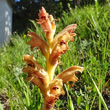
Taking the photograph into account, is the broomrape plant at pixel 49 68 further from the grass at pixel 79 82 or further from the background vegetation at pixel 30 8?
the background vegetation at pixel 30 8

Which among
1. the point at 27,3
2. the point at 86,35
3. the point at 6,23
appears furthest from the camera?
the point at 27,3

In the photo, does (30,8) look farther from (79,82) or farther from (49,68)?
(49,68)

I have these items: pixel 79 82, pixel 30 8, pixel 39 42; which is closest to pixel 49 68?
pixel 39 42

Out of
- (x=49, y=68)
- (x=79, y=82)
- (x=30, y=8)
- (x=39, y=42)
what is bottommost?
(x=79, y=82)

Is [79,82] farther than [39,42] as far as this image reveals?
Yes

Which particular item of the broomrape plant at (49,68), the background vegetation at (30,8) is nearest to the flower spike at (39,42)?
the broomrape plant at (49,68)

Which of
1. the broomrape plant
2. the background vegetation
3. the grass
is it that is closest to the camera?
the broomrape plant

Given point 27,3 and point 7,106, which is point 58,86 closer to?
point 7,106

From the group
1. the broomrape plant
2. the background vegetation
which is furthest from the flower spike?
the background vegetation

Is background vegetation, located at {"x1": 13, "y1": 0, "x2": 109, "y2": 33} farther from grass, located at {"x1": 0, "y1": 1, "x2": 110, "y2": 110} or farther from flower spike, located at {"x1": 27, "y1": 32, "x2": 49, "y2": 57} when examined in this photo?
flower spike, located at {"x1": 27, "y1": 32, "x2": 49, "y2": 57}

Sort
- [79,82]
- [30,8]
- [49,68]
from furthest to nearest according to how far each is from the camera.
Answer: [30,8]
[79,82]
[49,68]

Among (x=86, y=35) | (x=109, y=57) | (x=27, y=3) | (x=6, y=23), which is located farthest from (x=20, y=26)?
(x=109, y=57)
